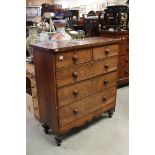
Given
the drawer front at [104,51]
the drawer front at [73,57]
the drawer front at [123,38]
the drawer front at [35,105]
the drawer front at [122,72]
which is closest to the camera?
the drawer front at [73,57]

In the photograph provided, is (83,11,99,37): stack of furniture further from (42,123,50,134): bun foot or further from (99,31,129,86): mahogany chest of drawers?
(42,123,50,134): bun foot

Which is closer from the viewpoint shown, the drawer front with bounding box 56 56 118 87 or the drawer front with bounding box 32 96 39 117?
the drawer front with bounding box 56 56 118 87

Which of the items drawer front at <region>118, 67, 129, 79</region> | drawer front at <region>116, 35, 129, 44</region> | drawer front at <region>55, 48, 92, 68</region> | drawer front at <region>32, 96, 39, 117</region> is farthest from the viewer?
drawer front at <region>118, 67, 129, 79</region>

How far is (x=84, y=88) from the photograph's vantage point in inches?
86.7

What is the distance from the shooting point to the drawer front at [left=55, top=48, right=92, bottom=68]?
190 centimetres

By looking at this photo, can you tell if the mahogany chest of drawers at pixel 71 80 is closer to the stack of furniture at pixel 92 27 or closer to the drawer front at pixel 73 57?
the drawer front at pixel 73 57

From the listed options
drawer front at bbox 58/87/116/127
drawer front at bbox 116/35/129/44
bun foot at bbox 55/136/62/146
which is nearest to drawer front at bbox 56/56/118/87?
drawer front at bbox 58/87/116/127

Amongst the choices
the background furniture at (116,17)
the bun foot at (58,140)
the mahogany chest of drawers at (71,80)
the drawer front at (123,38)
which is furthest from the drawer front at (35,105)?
the background furniture at (116,17)

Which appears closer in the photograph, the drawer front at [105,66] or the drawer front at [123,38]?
the drawer front at [105,66]

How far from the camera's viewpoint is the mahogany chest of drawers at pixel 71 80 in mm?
1937
